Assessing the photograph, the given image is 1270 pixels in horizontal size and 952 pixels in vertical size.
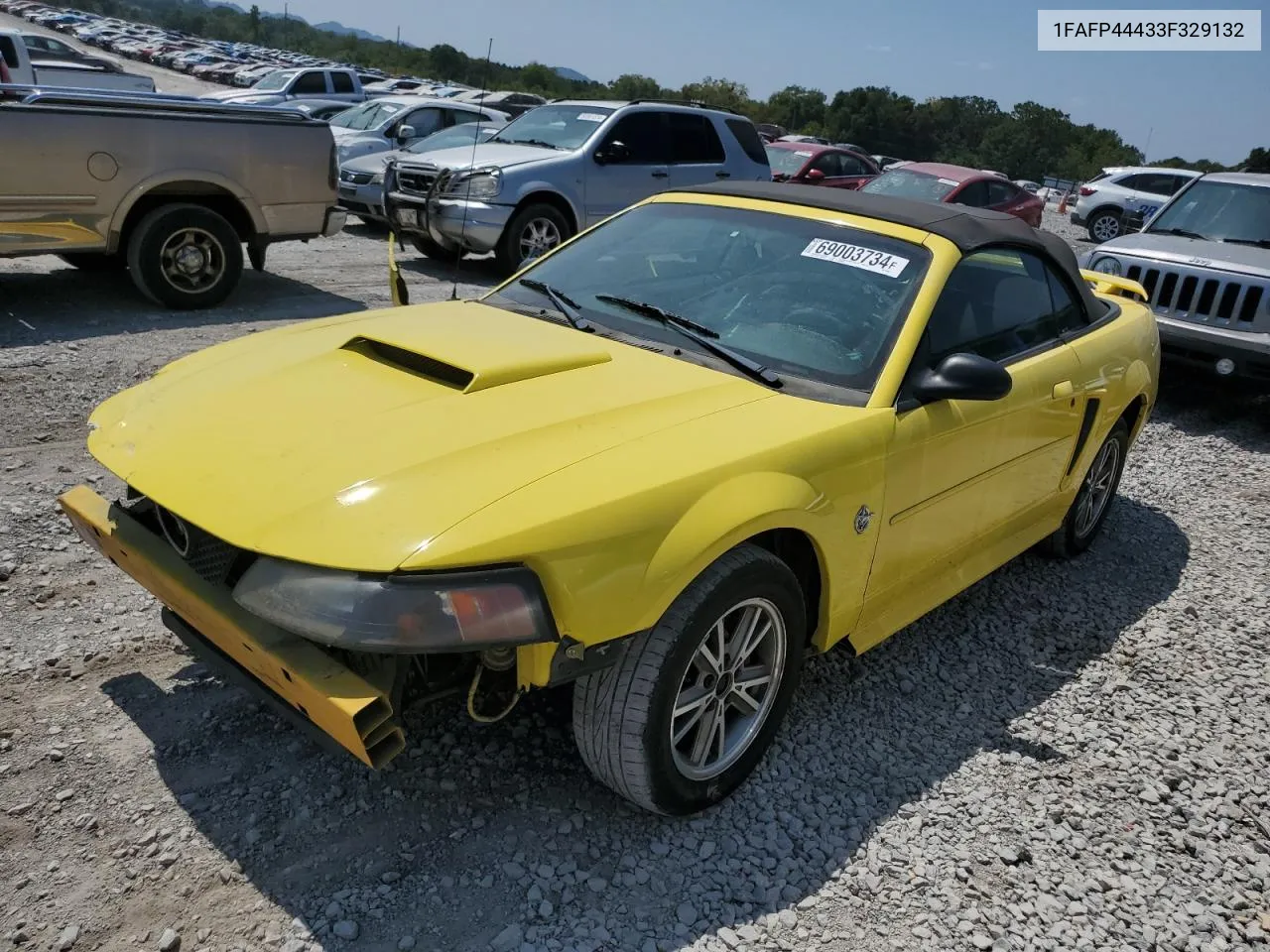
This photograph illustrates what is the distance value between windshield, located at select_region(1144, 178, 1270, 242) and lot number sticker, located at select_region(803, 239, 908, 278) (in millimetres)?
6519

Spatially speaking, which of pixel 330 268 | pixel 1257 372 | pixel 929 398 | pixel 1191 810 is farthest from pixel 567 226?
pixel 1191 810

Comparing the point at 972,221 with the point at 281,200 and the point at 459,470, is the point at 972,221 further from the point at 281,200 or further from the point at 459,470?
the point at 281,200

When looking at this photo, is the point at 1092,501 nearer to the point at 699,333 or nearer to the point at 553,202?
the point at 699,333

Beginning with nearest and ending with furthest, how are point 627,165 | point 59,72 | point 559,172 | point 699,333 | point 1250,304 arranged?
point 699,333, point 1250,304, point 559,172, point 627,165, point 59,72

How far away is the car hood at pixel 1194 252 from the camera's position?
24.0ft

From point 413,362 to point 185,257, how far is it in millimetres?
5674

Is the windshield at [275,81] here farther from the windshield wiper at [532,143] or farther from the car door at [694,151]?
the car door at [694,151]

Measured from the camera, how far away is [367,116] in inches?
570

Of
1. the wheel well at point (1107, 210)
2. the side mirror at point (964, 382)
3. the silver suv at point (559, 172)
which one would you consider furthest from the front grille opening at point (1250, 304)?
the wheel well at point (1107, 210)

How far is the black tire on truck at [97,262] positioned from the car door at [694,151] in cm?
545

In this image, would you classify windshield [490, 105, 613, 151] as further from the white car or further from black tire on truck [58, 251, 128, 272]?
black tire on truck [58, 251, 128, 272]

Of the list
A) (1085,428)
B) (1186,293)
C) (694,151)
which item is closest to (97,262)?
(694,151)

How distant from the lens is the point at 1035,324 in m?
3.83

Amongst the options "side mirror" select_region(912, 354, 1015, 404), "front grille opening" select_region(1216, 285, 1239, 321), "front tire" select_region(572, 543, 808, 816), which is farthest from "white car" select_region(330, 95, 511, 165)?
"front tire" select_region(572, 543, 808, 816)
